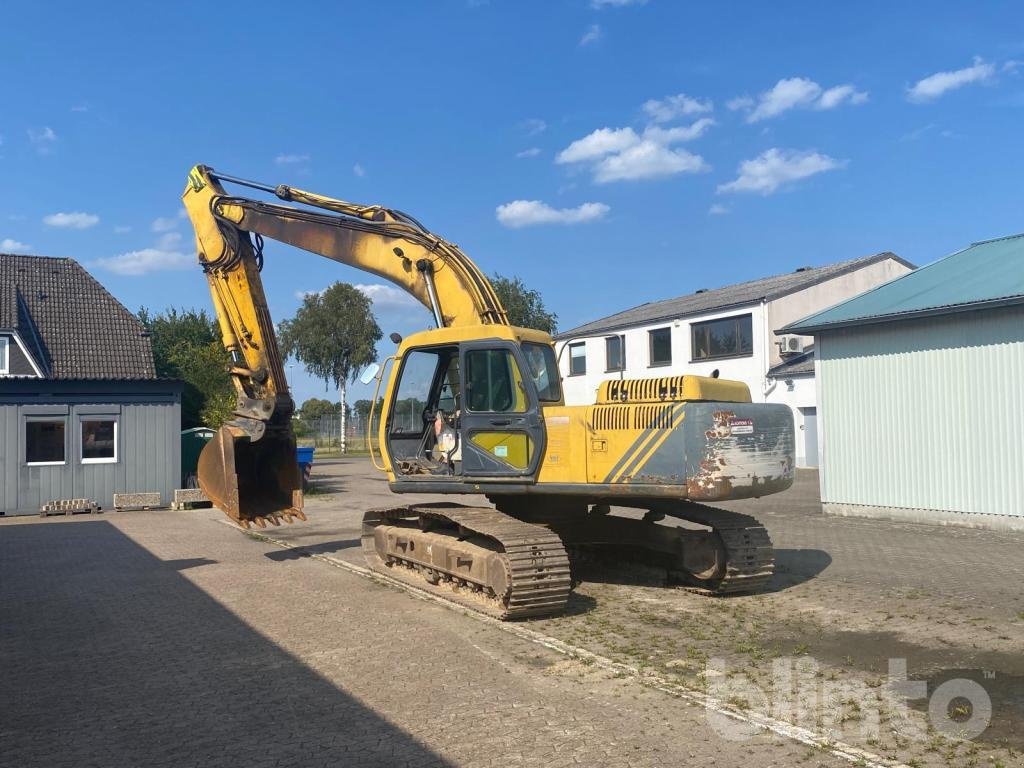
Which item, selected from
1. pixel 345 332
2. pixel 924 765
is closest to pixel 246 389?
pixel 924 765

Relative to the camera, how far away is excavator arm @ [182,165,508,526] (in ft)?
36.2

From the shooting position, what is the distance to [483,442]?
30.1 ft

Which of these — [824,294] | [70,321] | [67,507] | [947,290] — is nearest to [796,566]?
[947,290]

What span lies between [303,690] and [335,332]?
187 feet

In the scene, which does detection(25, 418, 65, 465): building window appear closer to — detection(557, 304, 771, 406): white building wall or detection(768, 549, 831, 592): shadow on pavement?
detection(557, 304, 771, 406): white building wall

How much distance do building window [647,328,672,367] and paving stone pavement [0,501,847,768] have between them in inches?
918

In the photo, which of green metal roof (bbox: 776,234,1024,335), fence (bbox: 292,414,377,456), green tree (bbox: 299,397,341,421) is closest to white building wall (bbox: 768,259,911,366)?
green metal roof (bbox: 776,234,1024,335)

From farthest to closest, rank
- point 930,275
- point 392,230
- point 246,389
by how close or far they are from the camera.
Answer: point 930,275 → point 246,389 → point 392,230

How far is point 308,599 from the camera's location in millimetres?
9703

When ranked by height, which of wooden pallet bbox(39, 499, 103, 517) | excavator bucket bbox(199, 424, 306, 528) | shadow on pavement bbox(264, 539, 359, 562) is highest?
excavator bucket bbox(199, 424, 306, 528)

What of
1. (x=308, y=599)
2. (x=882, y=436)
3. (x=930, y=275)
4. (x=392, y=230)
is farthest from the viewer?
(x=930, y=275)

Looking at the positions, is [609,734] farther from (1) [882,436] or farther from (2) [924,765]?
(1) [882,436]

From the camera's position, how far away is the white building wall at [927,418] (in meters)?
13.9

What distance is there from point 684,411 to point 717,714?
3.00 meters
